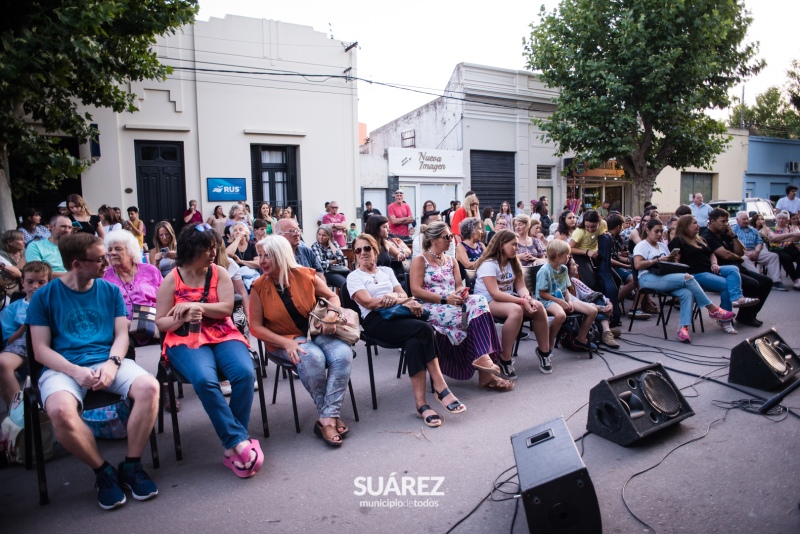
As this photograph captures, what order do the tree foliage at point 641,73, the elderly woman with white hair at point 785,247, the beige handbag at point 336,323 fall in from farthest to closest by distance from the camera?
the tree foliage at point 641,73 → the elderly woman with white hair at point 785,247 → the beige handbag at point 336,323

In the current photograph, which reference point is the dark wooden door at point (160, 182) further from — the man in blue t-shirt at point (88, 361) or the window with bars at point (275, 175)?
the man in blue t-shirt at point (88, 361)

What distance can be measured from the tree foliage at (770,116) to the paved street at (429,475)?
36294 mm

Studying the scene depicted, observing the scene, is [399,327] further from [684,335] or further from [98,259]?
[684,335]

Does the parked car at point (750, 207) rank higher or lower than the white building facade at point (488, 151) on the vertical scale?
lower

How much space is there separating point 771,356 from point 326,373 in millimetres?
3788

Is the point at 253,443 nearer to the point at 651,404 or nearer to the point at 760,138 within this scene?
the point at 651,404

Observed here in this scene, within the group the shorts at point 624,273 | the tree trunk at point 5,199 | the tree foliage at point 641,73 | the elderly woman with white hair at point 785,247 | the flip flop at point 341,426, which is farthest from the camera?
the tree foliage at point 641,73

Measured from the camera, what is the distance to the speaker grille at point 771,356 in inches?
175

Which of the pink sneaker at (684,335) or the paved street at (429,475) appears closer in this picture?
the paved street at (429,475)

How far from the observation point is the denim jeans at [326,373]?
3771 mm

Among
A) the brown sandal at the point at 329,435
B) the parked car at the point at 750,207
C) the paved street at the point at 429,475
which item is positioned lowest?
Result: the paved street at the point at 429,475

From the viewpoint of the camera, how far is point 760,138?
26984 mm

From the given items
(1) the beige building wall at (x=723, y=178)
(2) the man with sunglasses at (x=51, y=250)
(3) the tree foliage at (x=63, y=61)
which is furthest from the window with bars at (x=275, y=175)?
(1) the beige building wall at (x=723, y=178)

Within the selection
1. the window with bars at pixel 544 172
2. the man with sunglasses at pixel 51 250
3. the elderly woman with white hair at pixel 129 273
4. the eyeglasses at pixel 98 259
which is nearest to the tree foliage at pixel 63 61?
the man with sunglasses at pixel 51 250
